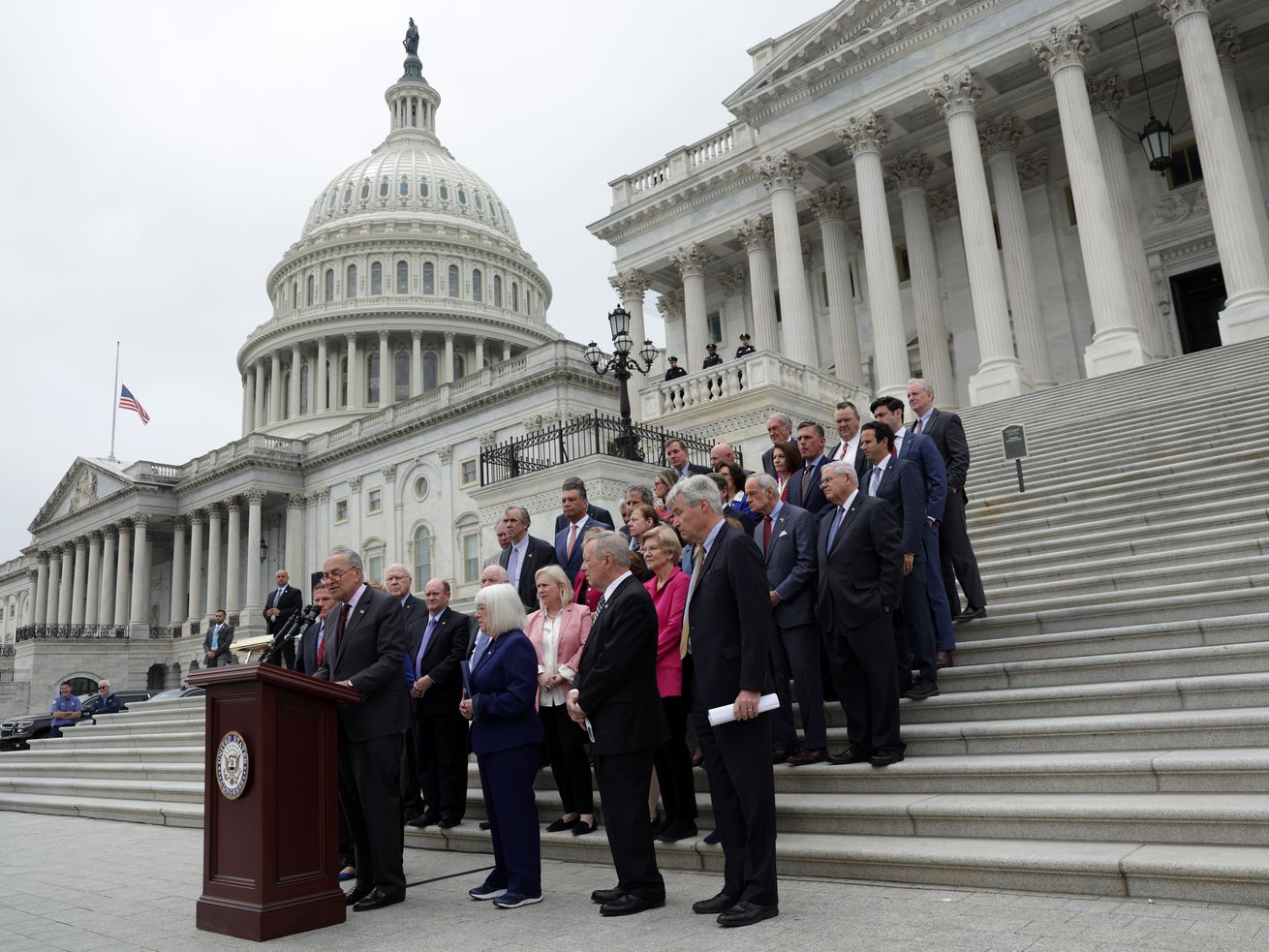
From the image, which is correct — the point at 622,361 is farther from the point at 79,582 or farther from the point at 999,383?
the point at 79,582

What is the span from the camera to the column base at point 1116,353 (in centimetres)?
2331

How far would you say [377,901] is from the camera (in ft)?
21.1

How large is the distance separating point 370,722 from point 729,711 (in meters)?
2.69

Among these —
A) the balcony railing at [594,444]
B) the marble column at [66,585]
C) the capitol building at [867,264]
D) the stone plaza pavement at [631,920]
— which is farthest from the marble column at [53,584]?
the stone plaza pavement at [631,920]

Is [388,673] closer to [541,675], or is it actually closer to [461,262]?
[541,675]

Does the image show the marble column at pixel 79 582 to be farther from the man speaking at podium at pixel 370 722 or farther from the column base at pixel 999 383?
the man speaking at podium at pixel 370 722

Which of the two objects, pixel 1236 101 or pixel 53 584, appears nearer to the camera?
pixel 1236 101

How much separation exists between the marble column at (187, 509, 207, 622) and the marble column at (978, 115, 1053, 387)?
56.4m

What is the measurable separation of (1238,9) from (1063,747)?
28.4m

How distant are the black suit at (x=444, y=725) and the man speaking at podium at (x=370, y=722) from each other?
1678mm

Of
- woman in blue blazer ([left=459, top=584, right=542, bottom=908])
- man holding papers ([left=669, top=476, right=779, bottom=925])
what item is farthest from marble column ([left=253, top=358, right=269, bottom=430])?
man holding papers ([left=669, top=476, right=779, bottom=925])

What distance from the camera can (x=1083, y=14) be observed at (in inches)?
1015

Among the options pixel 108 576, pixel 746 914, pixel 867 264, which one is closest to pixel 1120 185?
pixel 867 264

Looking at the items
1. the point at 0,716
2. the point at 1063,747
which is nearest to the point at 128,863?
the point at 1063,747
